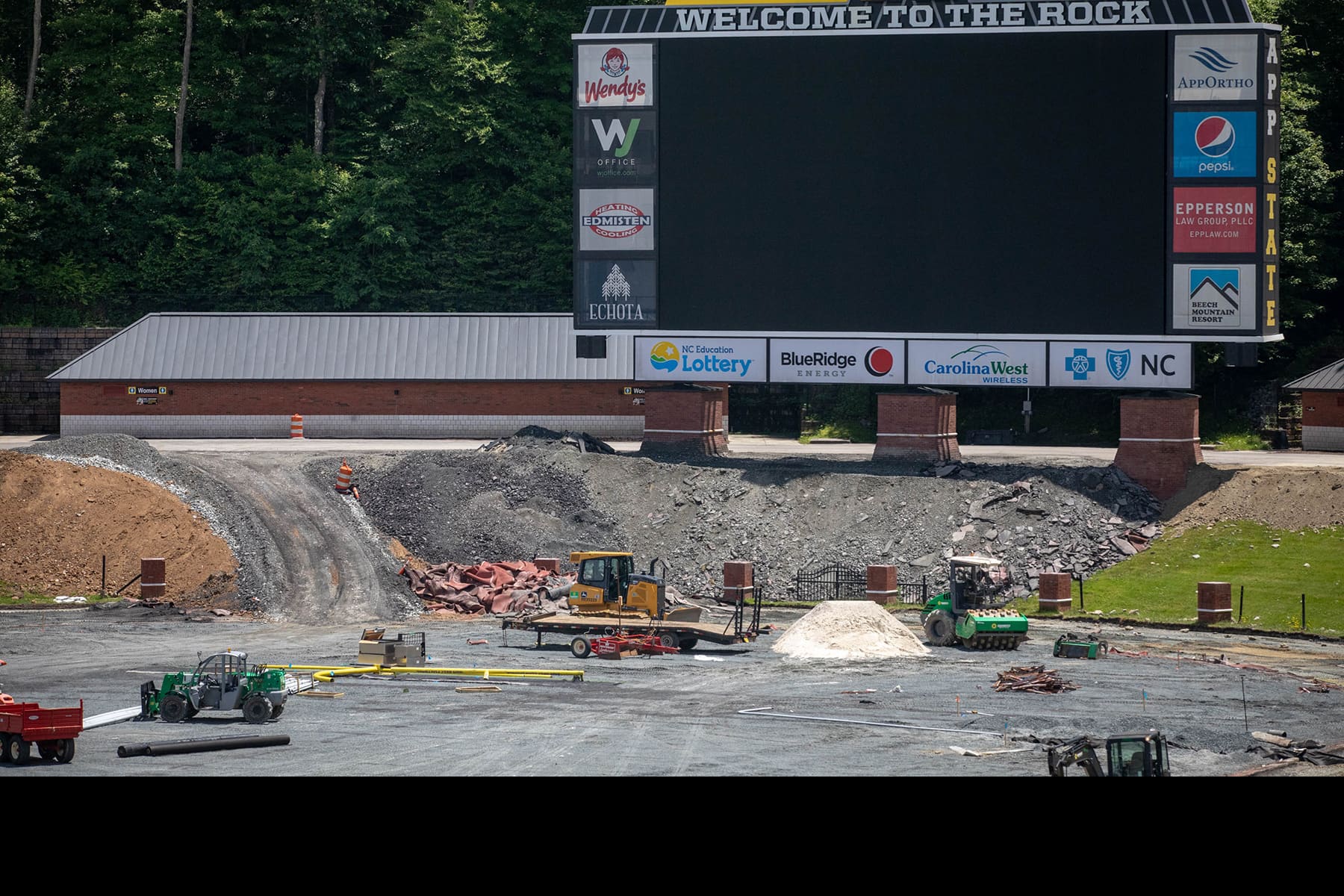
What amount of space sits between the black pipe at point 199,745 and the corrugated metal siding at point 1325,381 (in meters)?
43.7

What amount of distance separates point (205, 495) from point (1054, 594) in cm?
2704

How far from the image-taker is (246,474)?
162ft

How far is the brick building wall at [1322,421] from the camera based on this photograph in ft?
178

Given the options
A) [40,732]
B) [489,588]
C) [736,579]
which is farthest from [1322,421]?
[40,732]

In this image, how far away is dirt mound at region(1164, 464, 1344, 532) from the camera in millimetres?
44312

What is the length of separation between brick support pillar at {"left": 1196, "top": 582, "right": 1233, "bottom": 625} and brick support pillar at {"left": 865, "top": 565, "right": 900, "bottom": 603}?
360 inches

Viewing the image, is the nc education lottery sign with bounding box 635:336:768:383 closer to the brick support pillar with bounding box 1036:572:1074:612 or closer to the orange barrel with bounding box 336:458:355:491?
the orange barrel with bounding box 336:458:355:491

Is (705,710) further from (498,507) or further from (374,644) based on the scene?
(498,507)

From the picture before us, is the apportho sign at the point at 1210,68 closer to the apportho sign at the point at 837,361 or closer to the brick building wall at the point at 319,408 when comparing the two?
the apportho sign at the point at 837,361

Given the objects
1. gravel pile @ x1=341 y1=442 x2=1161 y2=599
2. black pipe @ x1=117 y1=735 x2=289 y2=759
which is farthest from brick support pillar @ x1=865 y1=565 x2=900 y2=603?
black pipe @ x1=117 y1=735 x2=289 y2=759

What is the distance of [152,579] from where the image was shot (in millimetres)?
41594

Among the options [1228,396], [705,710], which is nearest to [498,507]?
[705,710]

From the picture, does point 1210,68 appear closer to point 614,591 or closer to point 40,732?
point 614,591
